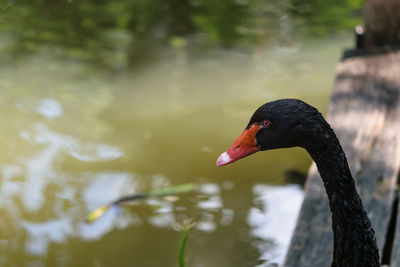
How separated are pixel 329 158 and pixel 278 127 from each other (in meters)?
0.18

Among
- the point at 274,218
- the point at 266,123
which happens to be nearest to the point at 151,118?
the point at 274,218

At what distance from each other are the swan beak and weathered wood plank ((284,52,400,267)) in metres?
0.57

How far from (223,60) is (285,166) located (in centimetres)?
181

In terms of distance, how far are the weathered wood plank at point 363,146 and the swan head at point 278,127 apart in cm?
58

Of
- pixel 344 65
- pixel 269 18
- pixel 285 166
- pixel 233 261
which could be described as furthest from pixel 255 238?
pixel 269 18

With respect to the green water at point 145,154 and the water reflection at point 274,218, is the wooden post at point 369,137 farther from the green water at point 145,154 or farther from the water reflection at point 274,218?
the green water at point 145,154

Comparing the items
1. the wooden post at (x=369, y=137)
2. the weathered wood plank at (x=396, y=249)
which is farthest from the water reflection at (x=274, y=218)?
the weathered wood plank at (x=396, y=249)

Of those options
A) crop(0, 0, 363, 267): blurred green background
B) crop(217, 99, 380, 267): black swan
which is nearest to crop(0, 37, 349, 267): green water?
crop(0, 0, 363, 267): blurred green background

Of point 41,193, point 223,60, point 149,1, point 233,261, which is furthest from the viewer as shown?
point 149,1

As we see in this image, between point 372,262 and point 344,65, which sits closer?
point 372,262

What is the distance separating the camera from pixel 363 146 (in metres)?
2.70

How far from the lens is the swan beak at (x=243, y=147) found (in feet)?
5.79

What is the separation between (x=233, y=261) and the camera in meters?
2.80

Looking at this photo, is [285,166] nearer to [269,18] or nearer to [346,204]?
[346,204]
